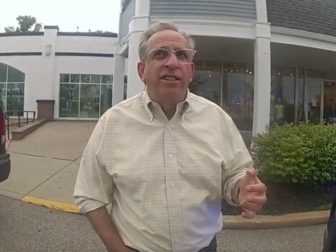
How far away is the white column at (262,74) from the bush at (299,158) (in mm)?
4500

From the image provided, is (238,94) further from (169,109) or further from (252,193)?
(252,193)

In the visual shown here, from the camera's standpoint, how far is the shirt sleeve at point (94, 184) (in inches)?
84.6

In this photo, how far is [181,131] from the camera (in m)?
2.15

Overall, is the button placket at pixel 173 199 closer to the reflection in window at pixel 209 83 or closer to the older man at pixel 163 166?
the older man at pixel 163 166

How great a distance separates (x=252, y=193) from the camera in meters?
1.93

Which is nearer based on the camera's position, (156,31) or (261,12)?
(156,31)

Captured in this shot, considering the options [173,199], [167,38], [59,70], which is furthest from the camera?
[59,70]

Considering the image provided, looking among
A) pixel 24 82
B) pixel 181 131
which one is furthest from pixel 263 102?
pixel 24 82

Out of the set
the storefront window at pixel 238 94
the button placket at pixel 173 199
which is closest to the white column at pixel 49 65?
the storefront window at pixel 238 94

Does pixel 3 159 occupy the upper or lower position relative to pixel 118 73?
lower

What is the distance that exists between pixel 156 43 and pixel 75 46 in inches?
979

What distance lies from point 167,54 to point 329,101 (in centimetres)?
1876

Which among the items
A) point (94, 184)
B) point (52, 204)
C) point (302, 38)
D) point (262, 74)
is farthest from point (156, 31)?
point (302, 38)

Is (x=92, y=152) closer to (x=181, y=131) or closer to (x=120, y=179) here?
(x=120, y=179)
